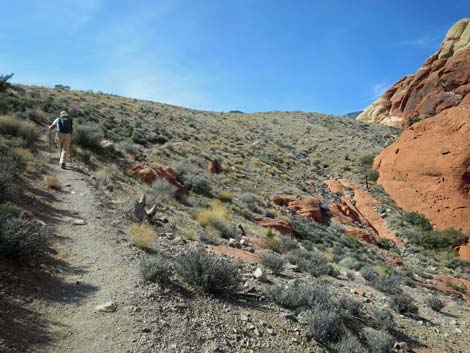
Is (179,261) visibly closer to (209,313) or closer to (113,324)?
(209,313)

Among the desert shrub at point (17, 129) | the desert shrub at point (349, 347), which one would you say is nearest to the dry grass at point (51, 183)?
the desert shrub at point (17, 129)

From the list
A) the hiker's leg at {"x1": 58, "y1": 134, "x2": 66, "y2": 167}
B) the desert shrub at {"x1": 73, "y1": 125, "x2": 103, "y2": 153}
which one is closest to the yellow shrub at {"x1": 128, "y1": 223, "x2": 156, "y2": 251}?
the hiker's leg at {"x1": 58, "y1": 134, "x2": 66, "y2": 167}

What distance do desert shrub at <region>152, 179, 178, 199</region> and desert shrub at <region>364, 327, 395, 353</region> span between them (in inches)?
319

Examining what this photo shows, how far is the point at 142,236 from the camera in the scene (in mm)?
6613

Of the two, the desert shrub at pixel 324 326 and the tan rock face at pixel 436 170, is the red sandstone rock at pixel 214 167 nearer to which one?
the desert shrub at pixel 324 326

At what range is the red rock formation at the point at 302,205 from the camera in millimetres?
19280

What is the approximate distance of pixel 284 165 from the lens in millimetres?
30266

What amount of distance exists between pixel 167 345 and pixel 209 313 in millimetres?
1021

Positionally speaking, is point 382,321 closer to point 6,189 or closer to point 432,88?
point 6,189

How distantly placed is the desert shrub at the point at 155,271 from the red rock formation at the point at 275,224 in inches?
358

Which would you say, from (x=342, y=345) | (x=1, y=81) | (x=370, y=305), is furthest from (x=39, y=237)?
(x=1, y=81)

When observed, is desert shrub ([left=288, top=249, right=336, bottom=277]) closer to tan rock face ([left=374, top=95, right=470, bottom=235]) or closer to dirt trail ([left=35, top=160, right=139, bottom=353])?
dirt trail ([left=35, top=160, right=139, bottom=353])

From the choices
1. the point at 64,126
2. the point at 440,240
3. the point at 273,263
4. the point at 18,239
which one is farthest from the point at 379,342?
the point at 440,240

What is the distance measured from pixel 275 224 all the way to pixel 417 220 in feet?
49.7
